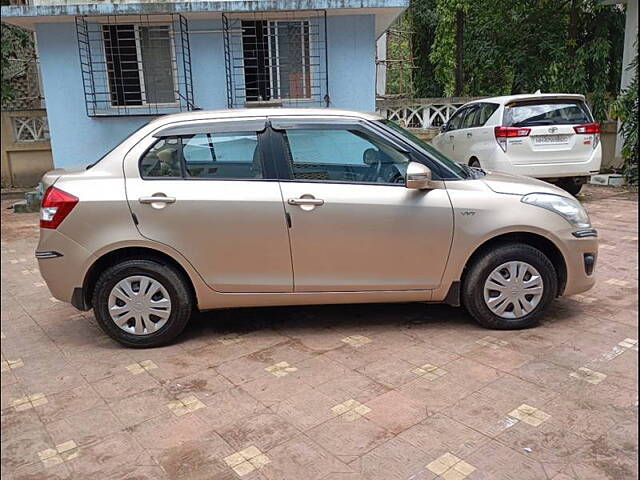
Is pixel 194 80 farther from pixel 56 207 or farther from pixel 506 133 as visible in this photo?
pixel 56 207

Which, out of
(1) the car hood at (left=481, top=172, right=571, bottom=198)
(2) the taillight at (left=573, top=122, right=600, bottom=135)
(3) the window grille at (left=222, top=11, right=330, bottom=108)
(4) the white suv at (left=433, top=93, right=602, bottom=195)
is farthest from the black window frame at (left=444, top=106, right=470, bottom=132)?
(1) the car hood at (left=481, top=172, right=571, bottom=198)

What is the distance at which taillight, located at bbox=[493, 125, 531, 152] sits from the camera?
805 centimetres

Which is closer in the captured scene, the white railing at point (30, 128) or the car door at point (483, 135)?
the car door at point (483, 135)

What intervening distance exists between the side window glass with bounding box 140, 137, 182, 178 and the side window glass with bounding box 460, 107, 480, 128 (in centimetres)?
653

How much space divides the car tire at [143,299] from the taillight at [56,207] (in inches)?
18.6

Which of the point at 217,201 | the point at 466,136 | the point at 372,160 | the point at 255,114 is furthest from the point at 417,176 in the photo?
the point at 466,136

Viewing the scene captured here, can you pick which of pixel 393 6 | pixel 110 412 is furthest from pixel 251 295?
pixel 393 6

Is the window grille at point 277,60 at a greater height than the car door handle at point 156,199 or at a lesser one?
greater

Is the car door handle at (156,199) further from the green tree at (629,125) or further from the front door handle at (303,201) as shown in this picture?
the green tree at (629,125)

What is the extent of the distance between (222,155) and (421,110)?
30.3 ft

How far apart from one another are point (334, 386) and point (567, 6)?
13266 millimetres

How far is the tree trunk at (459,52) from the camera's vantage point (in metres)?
15.5

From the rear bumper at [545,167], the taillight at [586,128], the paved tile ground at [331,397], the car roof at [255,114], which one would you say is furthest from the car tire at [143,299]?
the taillight at [586,128]

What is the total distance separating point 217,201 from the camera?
3.76 metres
